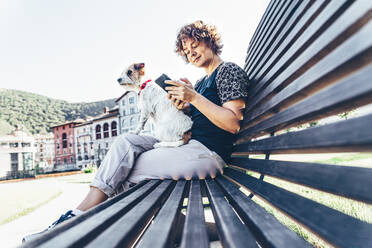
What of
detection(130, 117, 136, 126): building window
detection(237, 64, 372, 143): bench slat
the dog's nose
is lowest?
detection(237, 64, 372, 143): bench slat

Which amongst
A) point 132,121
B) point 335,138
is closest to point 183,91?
point 335,138

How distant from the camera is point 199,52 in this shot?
241cm

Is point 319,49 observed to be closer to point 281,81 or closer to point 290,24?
point 281,81

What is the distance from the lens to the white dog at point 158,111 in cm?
210

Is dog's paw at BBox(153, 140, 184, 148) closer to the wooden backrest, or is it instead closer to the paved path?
the wooden backrest

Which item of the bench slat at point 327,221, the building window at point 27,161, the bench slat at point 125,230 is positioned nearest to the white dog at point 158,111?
the bench slat at point 125,230

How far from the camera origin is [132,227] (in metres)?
0.72

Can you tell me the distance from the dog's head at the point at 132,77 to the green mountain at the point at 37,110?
103253 mm

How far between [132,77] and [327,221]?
2436mm

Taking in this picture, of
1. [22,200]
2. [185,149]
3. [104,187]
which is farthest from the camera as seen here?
[22,200]

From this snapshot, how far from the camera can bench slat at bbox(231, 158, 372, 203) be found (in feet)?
1.75

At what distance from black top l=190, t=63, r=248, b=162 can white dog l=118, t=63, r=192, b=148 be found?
13 cm

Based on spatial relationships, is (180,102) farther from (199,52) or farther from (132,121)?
(132,121)

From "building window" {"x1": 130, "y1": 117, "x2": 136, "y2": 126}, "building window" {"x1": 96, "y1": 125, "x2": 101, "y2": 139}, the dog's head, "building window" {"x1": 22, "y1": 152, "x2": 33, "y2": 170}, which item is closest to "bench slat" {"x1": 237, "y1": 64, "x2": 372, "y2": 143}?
the dog's head
